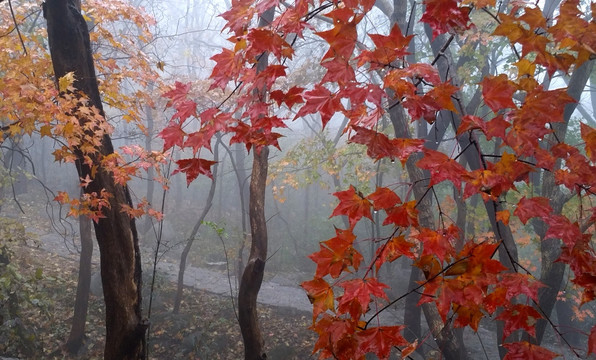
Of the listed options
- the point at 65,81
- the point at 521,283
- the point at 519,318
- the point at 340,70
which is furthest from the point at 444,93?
the point at 65,81

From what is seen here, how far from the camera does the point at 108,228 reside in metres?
3.43

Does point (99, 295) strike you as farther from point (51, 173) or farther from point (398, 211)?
point (51, 173)

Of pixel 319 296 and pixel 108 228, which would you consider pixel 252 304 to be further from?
pixel 319 296

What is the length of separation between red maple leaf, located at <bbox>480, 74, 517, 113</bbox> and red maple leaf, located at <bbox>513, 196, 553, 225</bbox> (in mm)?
587

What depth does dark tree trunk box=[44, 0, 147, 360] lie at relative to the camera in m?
3.31

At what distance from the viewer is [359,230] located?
1563cm

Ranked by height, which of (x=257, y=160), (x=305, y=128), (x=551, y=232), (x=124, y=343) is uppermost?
(x=305, y=128)

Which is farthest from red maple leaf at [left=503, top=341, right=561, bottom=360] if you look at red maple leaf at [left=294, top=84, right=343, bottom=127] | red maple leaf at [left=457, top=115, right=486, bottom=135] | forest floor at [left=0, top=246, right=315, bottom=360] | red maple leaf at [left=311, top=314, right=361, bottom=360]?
forest floor at [left=0, top=246, right=315, bottom=360]

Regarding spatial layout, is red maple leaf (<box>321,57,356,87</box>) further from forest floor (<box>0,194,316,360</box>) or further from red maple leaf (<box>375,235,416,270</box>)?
forest floor (<box>0,194,316,360</box>)

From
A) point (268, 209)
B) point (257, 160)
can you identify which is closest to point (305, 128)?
point (268, 209)

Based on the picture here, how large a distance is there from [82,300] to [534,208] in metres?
6.78

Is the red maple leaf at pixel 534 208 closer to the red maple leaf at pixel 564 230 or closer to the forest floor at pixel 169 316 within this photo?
the red maple leaf at pixel 564 230

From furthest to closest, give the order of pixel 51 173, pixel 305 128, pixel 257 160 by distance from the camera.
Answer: pixel 305 128 < pixel 51 173 < pixel 257 160

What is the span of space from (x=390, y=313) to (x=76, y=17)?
8.69 metres
